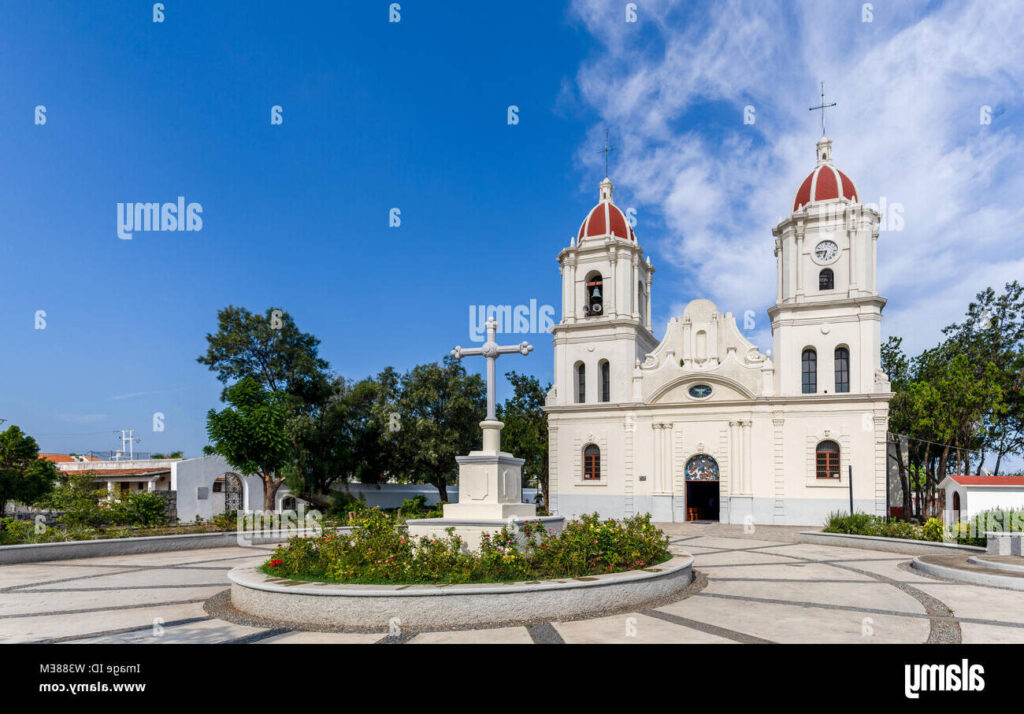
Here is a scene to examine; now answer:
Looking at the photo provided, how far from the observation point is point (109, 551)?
60.5 feet

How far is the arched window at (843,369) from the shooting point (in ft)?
101

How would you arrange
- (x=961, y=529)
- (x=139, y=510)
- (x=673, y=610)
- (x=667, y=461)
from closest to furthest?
(x=673, y=610) → (x=961, y=529) → (x=139, y=510) → (x=667, y=461)

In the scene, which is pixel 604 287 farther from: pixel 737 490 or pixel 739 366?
pixel 737 490

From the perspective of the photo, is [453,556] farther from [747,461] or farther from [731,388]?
[731,388]

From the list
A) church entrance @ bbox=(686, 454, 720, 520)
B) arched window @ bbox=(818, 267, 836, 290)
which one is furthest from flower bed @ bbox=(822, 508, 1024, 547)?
arched window @ bbox=(818, 267, 836, 290)

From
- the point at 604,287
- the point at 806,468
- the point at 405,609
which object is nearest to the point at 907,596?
the point at 405,609

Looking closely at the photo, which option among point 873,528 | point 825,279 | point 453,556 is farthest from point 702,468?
point 453,556

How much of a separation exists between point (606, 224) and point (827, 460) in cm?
1647

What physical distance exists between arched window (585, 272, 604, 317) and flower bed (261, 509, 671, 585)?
24.1 metres

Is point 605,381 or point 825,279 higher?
point 825,279

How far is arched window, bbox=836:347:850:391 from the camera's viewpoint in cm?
3066

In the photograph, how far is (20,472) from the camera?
2986 centimetres

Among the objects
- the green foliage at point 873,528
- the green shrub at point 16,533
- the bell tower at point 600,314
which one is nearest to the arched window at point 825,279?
the bell tower at point 600,314

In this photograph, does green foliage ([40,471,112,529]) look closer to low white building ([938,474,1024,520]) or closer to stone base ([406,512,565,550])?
stone base ([406,512,565,550])
